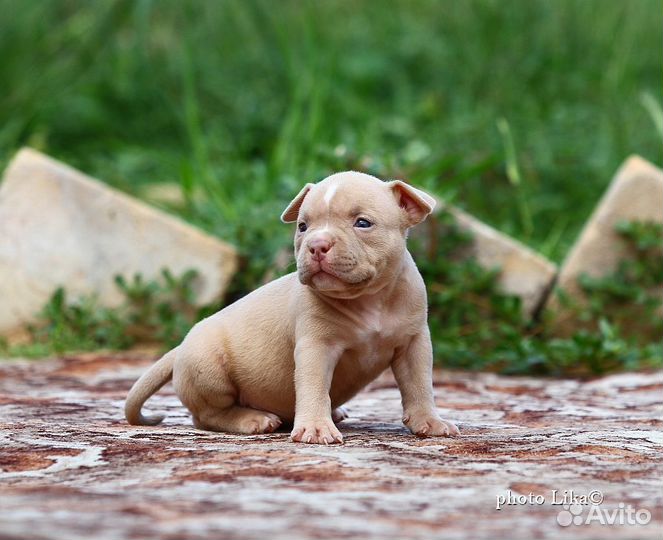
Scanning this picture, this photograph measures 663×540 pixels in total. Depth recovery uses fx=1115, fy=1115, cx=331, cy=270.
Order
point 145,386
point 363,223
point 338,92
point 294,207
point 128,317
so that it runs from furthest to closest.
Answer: point 338,92 → point 128,317 → point 145,386 → point 294,207 → point 363,223

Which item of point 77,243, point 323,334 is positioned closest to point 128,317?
point 77,243

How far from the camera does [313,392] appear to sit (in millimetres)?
3496

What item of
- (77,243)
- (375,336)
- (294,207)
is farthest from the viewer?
(77,243)

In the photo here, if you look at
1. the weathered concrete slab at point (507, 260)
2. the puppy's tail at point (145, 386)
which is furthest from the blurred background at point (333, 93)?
the puppy's tail at point (145, 386)

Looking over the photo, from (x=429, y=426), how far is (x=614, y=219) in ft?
11.8

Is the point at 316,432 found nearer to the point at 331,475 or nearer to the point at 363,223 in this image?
the point at 331,475

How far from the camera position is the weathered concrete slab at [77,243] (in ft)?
Result: 21.9

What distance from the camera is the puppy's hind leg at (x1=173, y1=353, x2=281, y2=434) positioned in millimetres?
3775

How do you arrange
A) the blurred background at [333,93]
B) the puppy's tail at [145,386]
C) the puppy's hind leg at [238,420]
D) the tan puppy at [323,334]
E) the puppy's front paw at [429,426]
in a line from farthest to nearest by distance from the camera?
1. the blurred background at [333,93]
2. the puppy's tail at [145,386]
3. the puppy's hind leg at [238,420]
4. the puppy's front paw at [429,426]
5. the tan puppy at [323,334]

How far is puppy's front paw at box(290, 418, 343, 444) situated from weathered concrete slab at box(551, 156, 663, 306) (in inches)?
140

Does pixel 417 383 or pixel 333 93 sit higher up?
pixel 333 93

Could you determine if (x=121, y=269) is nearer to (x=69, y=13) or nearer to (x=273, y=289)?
(x=273, y=289)

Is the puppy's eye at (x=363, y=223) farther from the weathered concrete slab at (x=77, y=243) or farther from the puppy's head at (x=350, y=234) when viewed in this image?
the weathered concrete slab at (x=77, y=243)

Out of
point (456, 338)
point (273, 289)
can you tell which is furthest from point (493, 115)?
point (273, 289)
